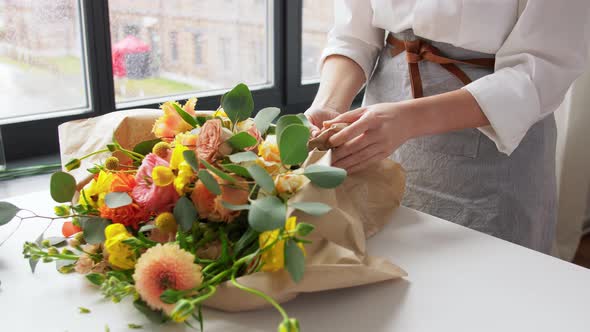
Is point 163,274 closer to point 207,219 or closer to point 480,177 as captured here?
point 207,219

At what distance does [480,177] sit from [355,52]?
368mm

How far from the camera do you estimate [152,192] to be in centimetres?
73

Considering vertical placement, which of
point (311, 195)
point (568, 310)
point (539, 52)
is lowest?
point (568, 310)

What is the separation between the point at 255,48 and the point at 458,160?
1.04m

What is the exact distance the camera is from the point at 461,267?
0.80 m

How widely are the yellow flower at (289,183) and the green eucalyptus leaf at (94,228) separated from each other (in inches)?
8.2

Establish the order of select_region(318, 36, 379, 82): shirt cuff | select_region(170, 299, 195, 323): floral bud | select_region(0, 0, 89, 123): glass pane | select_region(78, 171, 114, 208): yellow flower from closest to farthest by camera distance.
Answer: select_region(170, 299, 195, 323): floral bud, select_region(78, 171, 114, 208): yellow flower, select_region(318, 36, 379, 82): shirt cuff, select_region(0, 0, 89, 123): glass pane

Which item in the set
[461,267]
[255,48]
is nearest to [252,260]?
[461,267]

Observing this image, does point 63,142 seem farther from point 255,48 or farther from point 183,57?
point 255,48

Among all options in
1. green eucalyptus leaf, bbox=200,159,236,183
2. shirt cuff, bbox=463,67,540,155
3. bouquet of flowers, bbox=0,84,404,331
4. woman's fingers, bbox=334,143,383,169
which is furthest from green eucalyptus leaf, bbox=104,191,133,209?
shirt cuff, bbox=463,67,540,155

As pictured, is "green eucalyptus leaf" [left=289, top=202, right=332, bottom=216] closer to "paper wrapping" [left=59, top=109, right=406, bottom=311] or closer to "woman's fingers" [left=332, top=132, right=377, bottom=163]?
"paper wrapping" [left=59, top=109, right=406, bottom=311]

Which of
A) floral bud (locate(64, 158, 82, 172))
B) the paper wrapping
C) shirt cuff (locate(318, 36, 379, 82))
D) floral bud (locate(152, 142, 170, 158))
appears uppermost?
shirt cuff (locate(318, 36, 379, 82))

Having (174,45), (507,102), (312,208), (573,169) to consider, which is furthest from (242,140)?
(573,169)

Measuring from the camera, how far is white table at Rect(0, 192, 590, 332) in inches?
26.7
